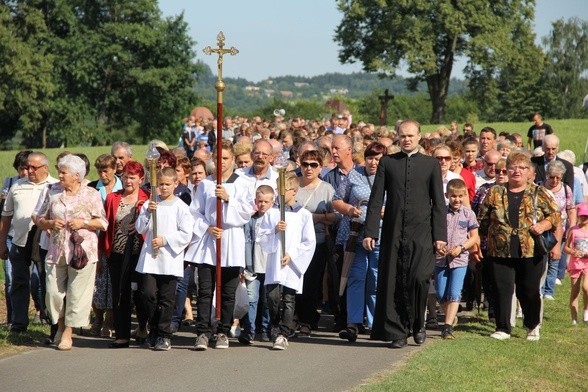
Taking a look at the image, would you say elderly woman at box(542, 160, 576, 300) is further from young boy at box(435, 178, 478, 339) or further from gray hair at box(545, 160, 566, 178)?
young boy at box(435, 178, 478, 339)

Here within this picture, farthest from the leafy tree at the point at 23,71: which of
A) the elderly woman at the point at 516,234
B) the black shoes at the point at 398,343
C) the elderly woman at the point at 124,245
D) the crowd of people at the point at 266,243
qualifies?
the black shoes at the point at 398,343

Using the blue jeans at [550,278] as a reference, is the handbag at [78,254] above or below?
above

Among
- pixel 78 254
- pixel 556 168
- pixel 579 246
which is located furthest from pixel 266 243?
pixel 556 168

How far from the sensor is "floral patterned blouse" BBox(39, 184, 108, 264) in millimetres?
11883

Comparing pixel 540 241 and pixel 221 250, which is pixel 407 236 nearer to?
pixel 540 241

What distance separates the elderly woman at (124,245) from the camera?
40.0ft

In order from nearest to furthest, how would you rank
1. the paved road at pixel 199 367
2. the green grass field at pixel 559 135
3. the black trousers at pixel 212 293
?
the paved road at pixel 199 367
the black trousers at pixel 212 293
the green grass field at pixel 559 135

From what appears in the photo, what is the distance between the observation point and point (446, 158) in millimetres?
14172

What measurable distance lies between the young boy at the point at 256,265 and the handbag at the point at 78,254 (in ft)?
5.78

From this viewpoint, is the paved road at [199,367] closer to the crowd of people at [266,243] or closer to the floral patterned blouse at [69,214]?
the crowd of people at [266,243]

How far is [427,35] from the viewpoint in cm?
7544

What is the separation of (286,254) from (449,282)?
2198mm

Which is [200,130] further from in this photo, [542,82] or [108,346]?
[542,82]

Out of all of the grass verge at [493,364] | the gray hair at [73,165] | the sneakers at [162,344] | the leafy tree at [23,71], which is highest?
the leafy tree at [23,71]
